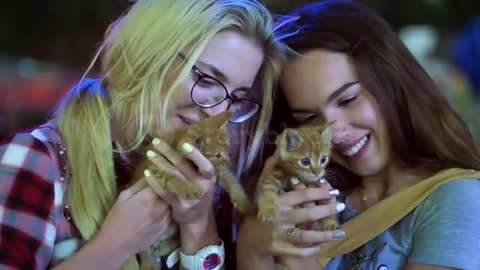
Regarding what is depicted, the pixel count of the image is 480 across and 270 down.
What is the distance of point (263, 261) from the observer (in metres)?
1.42

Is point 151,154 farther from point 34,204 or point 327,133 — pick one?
point 327,133

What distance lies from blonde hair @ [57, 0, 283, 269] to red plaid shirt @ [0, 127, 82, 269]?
0.03 metres

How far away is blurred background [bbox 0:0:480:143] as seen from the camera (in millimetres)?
3629

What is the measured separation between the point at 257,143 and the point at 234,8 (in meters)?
0.33

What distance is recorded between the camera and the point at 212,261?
4.65 ft

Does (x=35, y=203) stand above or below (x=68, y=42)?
above

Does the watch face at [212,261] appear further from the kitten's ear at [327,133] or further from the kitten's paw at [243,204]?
the kitten's ear at [327,133]

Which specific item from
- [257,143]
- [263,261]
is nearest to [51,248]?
[263,261]

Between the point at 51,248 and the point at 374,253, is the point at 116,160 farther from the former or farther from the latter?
the point at 374,253

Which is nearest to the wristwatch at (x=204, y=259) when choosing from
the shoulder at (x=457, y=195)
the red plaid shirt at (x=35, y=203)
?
the red plaid shirt at (x=35, y=203)

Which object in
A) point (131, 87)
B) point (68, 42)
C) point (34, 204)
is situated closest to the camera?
point (34, 204)

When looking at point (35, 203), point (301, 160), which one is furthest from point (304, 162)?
point (35, 203)

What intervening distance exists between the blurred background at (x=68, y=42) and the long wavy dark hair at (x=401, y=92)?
2.07 m

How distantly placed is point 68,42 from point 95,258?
2.71 metres
